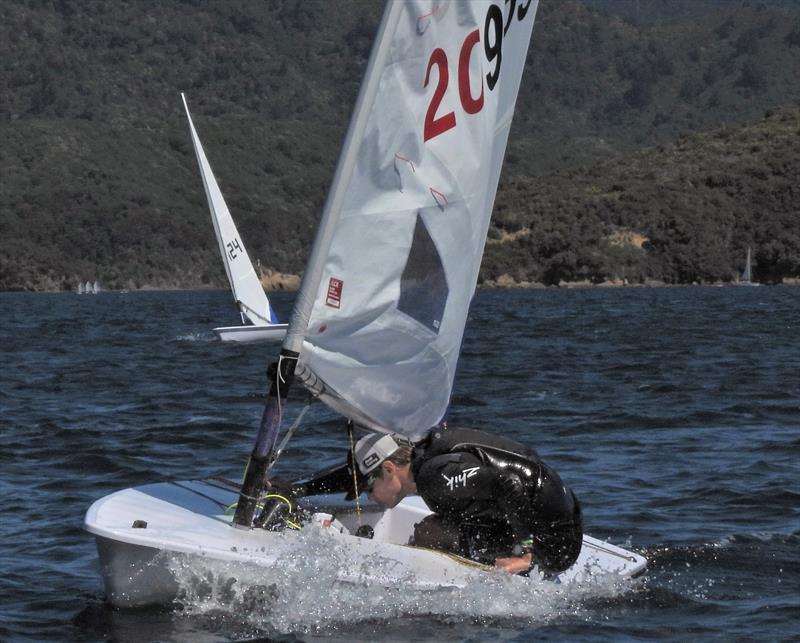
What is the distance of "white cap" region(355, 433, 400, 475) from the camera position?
6844 millimetres

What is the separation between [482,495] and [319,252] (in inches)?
52.2

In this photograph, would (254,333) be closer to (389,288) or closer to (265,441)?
(389,288)

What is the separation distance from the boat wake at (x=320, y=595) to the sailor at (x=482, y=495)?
0.20m

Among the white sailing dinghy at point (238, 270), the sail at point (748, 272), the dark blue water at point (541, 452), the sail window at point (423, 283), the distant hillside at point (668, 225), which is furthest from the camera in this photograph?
the distant hillside at point (668, 225)

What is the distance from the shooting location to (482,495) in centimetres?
671

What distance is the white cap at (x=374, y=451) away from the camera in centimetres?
684

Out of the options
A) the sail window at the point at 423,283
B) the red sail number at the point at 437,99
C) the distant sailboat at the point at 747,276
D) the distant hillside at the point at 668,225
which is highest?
the red sail number at the point at 437,99

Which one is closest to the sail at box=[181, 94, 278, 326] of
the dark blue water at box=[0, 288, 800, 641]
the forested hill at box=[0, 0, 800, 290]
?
the dark blue water at box=[0, 288, 800, 641]

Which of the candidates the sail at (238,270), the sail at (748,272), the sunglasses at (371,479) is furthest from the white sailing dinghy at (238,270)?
the sail at (748,272)

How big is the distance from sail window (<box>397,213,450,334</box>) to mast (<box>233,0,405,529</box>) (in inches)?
20.0

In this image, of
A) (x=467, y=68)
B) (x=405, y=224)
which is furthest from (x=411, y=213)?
(x=467, y=68)

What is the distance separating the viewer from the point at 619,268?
89.8m

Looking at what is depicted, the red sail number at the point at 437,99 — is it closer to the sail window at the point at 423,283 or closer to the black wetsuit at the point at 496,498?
the sail window at the point at 423,283

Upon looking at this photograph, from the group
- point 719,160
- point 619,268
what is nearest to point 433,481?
point 619,268
